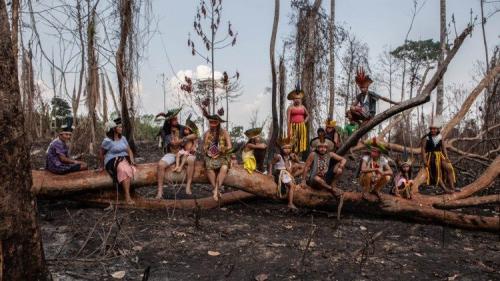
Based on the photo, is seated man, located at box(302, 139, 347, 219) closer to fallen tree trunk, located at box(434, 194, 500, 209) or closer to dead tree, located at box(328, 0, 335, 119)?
fallen tree trunk, located at box(434, 194, 500, 209)

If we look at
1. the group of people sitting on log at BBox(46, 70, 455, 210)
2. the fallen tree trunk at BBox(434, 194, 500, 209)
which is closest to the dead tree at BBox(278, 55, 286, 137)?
the group of people sitting on log at BBox(46, 70, 455, 210)

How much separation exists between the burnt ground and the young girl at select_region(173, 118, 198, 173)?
2.25 feet

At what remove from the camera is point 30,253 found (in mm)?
2869

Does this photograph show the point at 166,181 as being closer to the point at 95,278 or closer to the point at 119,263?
the point at 119,263

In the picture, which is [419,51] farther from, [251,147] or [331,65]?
[251,147]

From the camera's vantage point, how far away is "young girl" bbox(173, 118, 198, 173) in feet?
20.9

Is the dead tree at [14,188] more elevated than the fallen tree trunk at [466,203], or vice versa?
the dead tree at [14,188]

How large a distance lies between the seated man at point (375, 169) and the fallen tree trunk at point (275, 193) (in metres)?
0.19

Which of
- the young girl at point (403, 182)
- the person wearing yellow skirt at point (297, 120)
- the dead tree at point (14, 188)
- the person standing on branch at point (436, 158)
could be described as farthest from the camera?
the person wearing yellow skirt at point (297, 120)

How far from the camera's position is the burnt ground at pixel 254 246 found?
4.33 m

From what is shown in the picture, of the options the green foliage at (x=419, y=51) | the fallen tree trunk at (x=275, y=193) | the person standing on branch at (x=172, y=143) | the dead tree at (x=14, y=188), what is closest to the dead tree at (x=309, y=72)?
the fallen tree trunk at (x=275, y=193)

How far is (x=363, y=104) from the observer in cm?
704

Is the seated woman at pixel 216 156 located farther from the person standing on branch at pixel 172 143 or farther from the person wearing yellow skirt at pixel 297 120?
the person wearing yellow skirt at pixel 297 120

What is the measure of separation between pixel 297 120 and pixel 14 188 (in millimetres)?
5627
